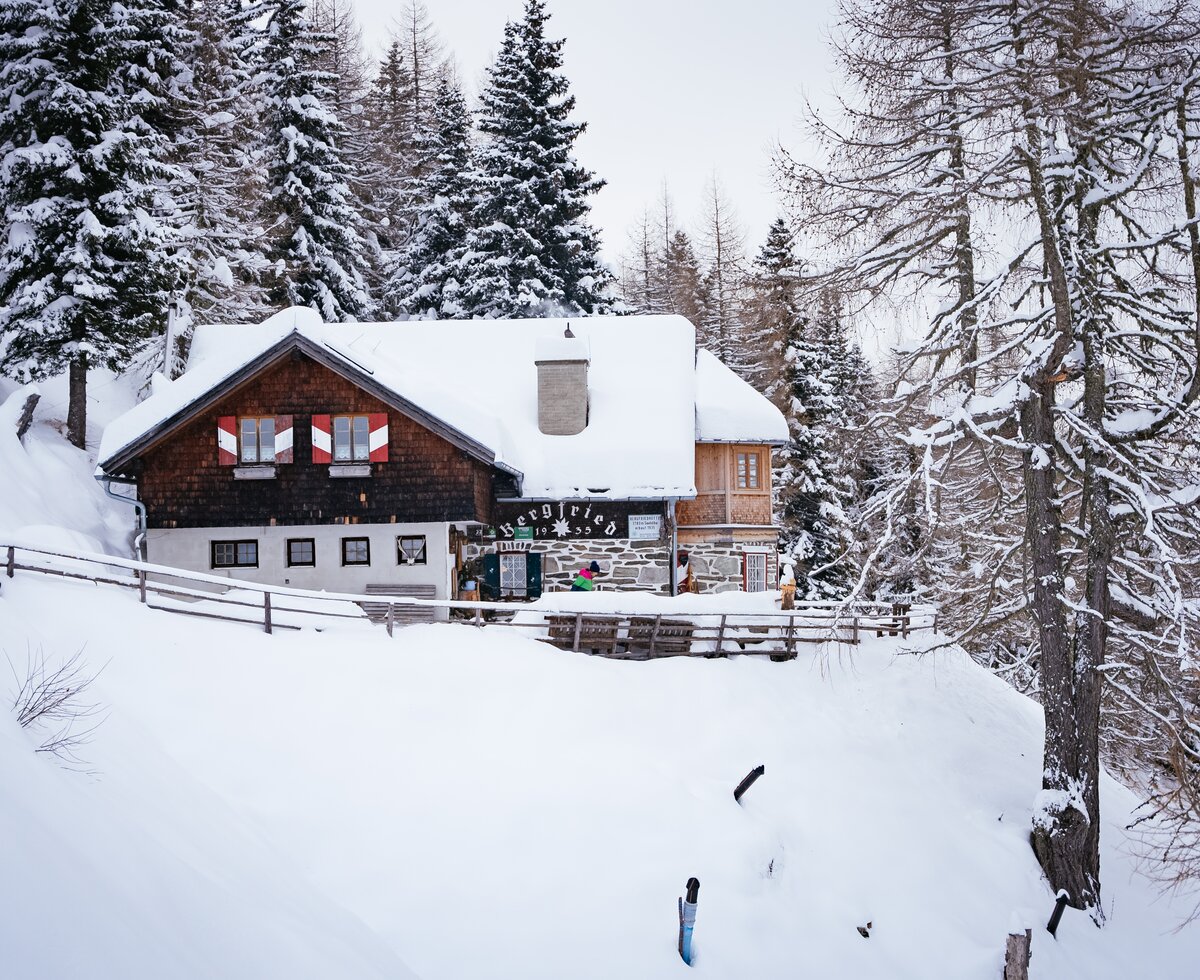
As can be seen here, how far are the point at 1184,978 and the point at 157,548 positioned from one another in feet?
62.5

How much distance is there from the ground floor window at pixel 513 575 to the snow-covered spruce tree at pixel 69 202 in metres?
10.4

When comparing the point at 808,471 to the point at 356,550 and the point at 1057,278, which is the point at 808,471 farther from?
the point at 1057,278

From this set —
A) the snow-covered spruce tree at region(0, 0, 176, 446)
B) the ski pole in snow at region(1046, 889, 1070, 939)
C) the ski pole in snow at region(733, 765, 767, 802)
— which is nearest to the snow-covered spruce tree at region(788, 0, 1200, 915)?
the ski pole in snow at region(1046, 889, 1070, 939)

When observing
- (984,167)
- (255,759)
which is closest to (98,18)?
(255,759)

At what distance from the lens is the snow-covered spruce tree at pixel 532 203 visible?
104ft

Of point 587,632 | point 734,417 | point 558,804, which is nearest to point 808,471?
point 734,417

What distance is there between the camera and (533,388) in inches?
893

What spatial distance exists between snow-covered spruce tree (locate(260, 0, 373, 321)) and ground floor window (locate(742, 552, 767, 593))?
16.5 meters

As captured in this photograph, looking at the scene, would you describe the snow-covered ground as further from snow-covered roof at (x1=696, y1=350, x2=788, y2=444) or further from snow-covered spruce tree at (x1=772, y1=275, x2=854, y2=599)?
snow-covered spruce tree at (x1=772, y1=275, x2=854, y2=599)

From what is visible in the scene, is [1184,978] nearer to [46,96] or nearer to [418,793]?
[418,793]

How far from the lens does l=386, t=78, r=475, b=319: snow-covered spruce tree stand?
33.4m

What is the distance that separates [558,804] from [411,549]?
8800 mm

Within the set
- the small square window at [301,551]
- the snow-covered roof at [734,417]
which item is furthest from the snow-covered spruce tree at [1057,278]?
the small square window at [301,551]

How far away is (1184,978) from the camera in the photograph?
11016 millimetres
